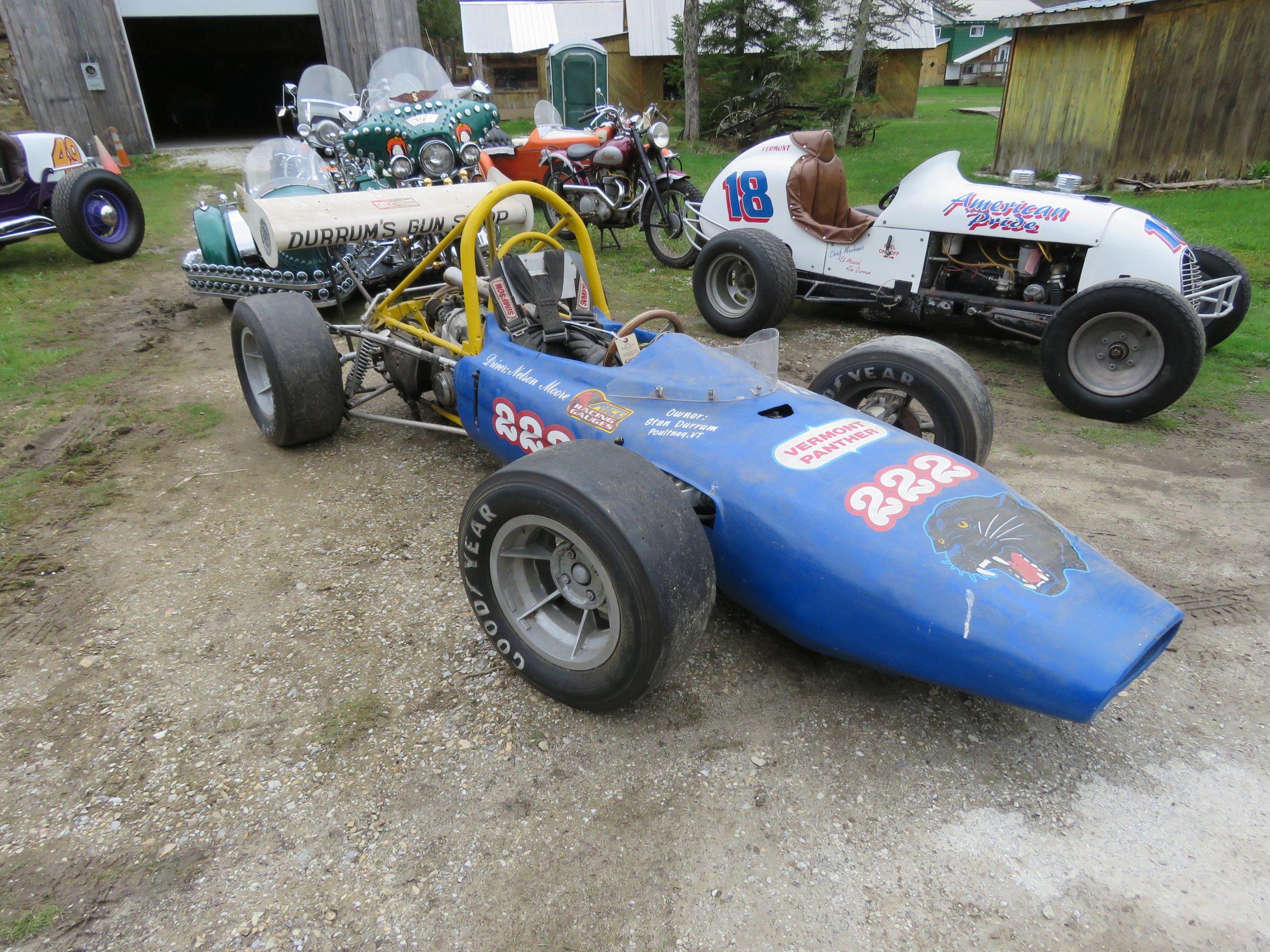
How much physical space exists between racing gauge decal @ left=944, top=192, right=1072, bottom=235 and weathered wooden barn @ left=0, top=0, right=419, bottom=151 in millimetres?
17059

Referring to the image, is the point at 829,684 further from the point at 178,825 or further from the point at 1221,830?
the point at 178,825

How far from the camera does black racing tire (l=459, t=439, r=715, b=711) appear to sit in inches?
95.3

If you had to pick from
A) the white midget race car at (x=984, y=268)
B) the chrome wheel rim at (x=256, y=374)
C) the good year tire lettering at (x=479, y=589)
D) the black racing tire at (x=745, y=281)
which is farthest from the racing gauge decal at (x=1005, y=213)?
the chrome wheel rim at (x=256, y=374)

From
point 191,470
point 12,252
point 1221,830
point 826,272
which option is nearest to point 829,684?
point 1221,830

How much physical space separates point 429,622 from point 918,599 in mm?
2068

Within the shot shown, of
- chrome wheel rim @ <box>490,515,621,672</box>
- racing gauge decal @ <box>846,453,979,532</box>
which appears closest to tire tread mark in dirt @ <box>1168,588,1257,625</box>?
racing gauge decal @ <box>846,453,979,532</box>

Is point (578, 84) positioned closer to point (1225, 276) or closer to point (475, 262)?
point (1225, 276)

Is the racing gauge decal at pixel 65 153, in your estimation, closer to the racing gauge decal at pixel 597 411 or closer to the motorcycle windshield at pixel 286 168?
the motorcycle windshield at pixel 286 168

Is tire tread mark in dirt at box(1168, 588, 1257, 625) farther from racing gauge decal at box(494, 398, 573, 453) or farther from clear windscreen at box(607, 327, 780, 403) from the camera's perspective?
racing gauge decal at box(494, 398, 573, 453)

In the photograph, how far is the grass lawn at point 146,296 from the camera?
5.61 meters

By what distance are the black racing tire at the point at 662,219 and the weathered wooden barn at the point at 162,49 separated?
1246 centimetres

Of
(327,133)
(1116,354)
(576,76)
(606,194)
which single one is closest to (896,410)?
(1116,354)

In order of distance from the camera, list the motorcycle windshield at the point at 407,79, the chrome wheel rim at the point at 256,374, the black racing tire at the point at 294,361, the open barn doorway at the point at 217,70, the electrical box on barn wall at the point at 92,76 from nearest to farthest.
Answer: the black racing tire at the point at 294,361
the chrome wheel rim at the point at 256,374
the motorcycle windshield at the point at 407,79
the electrical box on barn wall at the point at 92,76
the open barn doorway at the point at 217,70

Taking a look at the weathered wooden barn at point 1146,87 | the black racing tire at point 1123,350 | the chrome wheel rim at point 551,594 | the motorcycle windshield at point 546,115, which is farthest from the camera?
the motorcycle windshield at point 546,115
